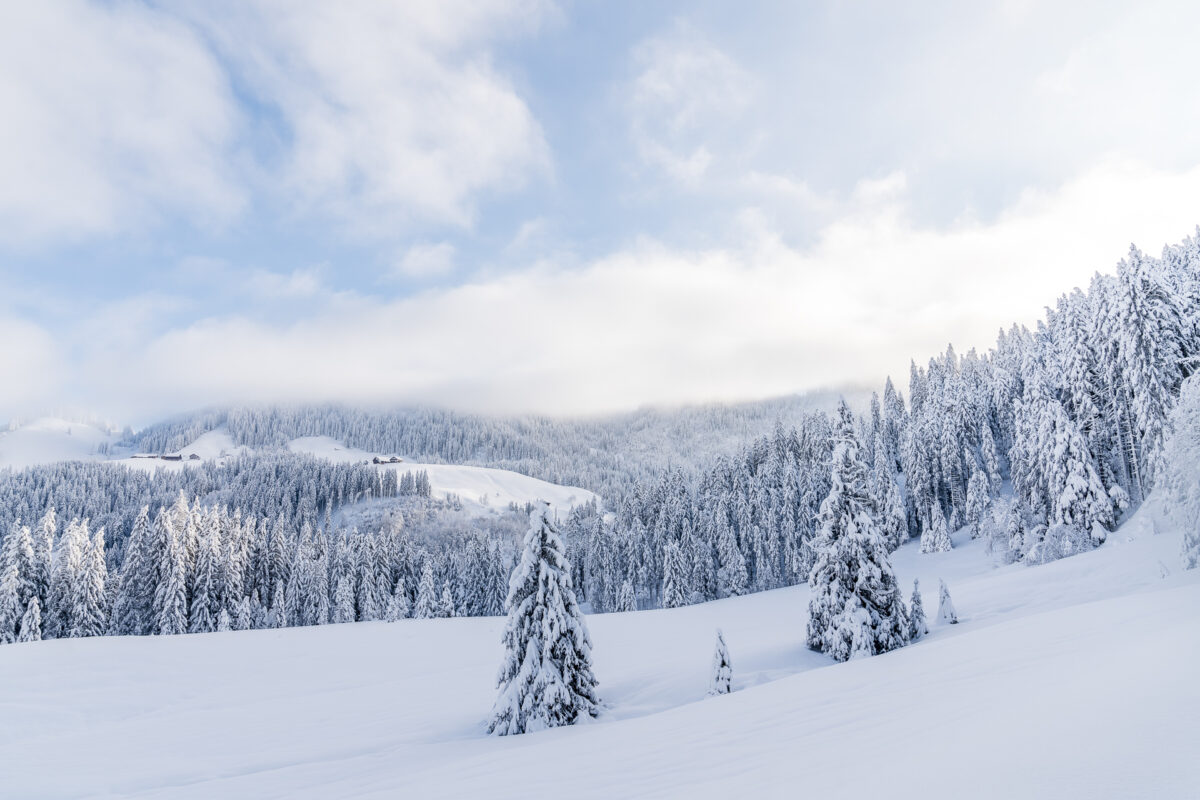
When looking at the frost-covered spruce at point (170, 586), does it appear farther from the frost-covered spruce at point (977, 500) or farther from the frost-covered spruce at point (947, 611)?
the frost-covered spruce at point (977, 500)

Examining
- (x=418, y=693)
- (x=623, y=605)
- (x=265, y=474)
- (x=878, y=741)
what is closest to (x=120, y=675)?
(x=418, y=693)

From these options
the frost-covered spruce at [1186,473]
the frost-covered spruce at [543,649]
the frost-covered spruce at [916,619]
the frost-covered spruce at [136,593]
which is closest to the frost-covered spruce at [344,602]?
the frost-covered spruce at [136,593]

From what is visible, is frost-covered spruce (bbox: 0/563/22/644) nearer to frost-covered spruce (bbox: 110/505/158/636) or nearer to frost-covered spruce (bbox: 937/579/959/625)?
frost-covered spruce (bbox: 110/505/158/636)

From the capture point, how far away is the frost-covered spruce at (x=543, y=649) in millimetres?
17734

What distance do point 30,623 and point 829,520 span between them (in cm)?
6595

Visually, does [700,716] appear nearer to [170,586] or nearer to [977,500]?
[977,500]

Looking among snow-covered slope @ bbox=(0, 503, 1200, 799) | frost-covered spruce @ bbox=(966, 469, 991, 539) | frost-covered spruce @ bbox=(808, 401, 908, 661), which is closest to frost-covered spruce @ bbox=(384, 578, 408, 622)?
snow-covered slope @ bbox=(0, 503, 1200, 799)

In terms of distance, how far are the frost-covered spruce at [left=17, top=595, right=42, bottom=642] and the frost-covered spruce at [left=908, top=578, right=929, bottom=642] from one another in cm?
6747

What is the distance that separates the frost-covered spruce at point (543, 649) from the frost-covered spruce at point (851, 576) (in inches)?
421

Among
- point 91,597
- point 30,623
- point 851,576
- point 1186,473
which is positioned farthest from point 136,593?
point 1186,473

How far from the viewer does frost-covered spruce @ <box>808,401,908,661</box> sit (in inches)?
869

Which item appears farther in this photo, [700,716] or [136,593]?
[136,593]

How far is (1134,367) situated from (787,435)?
60.0 metres

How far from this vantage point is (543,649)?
1844 cm
